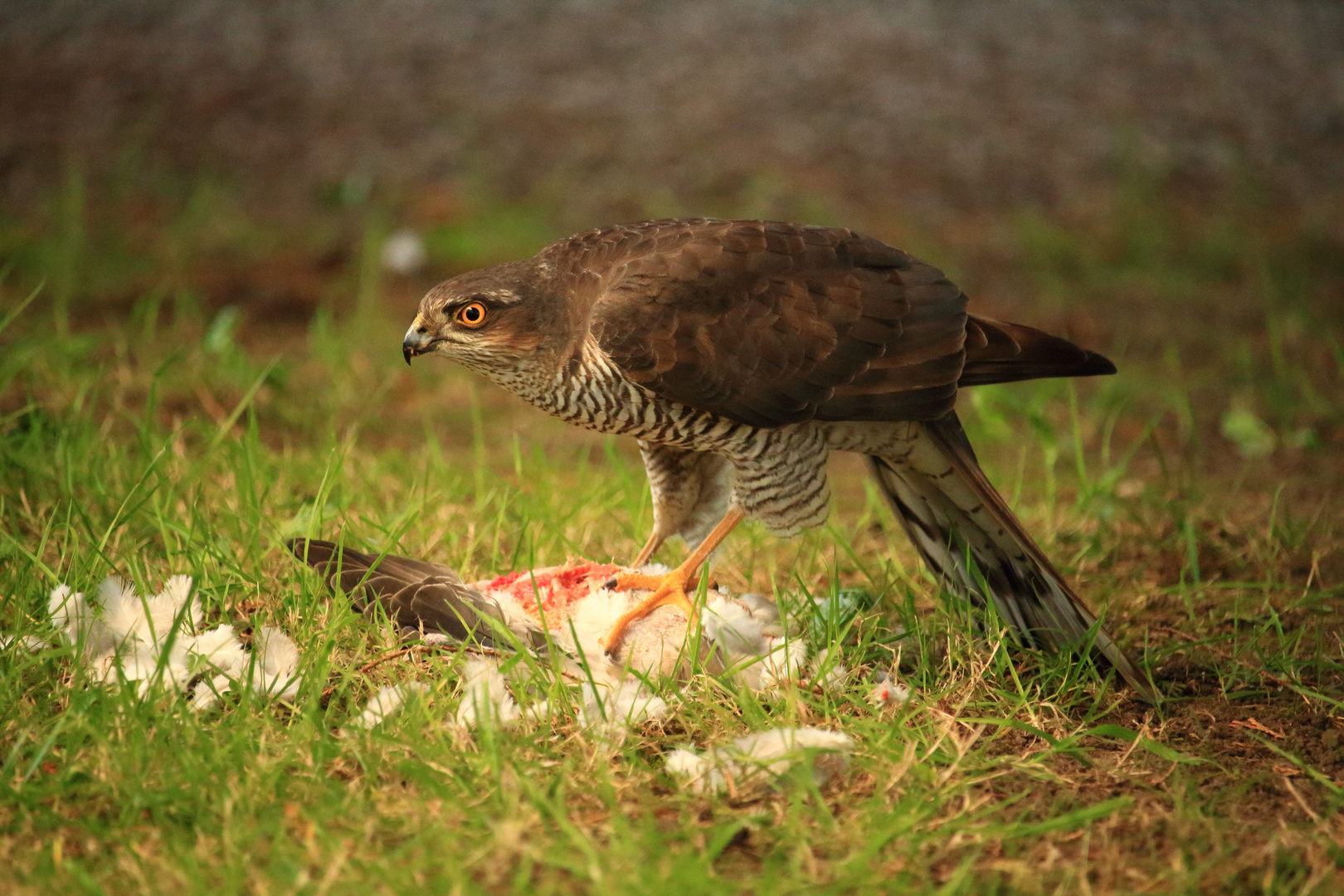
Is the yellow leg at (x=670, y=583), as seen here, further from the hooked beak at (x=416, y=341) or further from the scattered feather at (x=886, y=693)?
the hooked beak at (x=416, y=341)

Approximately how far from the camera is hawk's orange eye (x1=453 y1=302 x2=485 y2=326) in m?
3.49

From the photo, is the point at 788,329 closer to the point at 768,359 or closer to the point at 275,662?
the point at 768,359

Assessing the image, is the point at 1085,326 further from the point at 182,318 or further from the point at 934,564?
the point at 182,318

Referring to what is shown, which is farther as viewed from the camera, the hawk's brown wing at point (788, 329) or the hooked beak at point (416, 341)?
the hooked beak at point (416, 341)

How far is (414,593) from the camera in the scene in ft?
10.9

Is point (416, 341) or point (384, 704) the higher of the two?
point (416, 341)

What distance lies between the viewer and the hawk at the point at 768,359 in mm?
3418

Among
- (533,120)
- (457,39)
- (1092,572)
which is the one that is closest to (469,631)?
(1092,572)

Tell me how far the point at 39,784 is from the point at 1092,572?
3140mm

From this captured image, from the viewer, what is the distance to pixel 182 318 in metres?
6.05

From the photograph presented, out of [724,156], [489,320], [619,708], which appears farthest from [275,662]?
[724,156]

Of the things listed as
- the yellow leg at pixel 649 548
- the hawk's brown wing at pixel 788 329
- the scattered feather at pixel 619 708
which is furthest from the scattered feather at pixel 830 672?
the yellow leg at pixel 649 548

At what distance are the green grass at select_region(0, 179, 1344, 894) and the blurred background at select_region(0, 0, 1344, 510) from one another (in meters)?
0.68

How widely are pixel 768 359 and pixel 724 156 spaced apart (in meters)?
6.64
